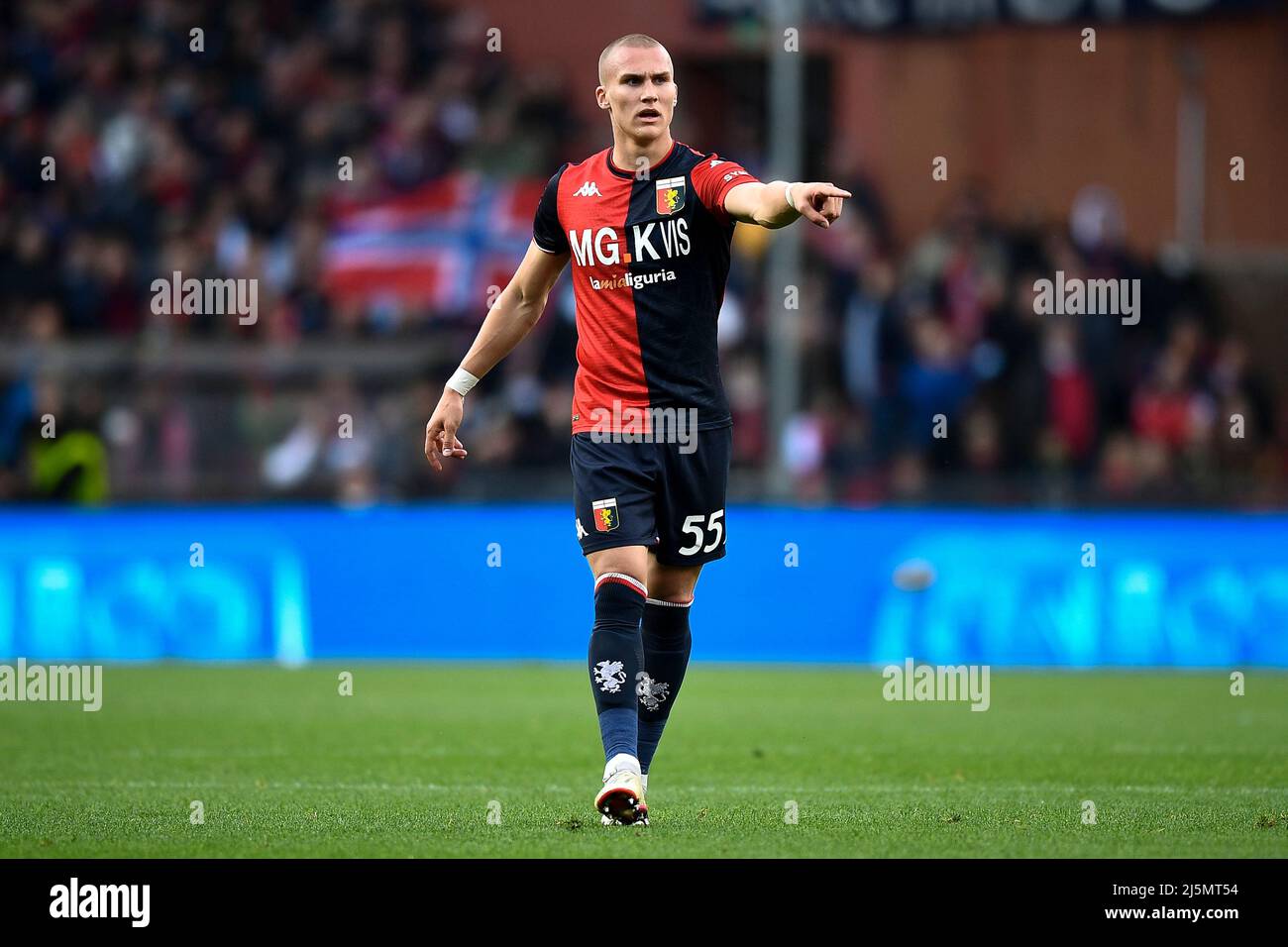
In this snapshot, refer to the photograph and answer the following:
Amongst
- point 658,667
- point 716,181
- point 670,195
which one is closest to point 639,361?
point 670,195

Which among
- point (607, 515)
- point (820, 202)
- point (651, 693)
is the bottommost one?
point (651, 693)

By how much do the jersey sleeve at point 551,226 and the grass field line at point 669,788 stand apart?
6.64 feet

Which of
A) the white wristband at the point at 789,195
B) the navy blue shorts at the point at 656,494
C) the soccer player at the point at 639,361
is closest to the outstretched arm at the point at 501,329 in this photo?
the soccer player at the point at 639,361

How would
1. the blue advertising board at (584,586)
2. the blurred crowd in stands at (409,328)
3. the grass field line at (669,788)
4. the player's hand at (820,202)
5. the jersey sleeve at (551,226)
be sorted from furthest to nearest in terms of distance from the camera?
the blurred crowd in stands at (409,328) < the blue advertising board at (584,586) < the grass field line at (669,788) < the jersey sleeve at (551,226) < the player's hand at (820,202)

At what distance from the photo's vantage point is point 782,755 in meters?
8.85

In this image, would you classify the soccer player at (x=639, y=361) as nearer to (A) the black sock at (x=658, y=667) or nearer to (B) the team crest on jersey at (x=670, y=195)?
(B) the team crest on jersey at (x=670, y=195)

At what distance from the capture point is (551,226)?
6918mm

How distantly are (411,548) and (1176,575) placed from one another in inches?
210

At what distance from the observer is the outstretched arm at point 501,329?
7020mm

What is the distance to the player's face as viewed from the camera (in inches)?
258

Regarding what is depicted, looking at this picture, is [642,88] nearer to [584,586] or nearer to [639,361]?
[639,361]

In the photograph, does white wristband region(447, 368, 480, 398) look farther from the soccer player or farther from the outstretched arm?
the soccer player

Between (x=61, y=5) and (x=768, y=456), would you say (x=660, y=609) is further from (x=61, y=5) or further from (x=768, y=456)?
(x=61, y=5)

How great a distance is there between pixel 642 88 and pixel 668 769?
10.1ft
